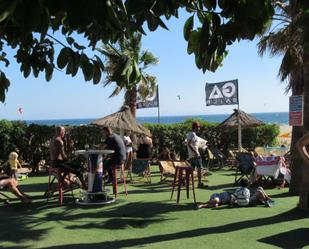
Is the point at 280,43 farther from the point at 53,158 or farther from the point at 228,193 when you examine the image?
the point at 53,158

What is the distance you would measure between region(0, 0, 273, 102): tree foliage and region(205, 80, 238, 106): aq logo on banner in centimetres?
1747

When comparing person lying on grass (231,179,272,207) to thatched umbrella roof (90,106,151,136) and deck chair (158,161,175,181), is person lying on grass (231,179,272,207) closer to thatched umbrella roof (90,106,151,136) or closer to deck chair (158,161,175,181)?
deck chair (158,161,175,181)

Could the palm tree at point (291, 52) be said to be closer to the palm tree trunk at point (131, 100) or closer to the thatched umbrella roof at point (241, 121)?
the thatched umbrella roof at point (241, 121)

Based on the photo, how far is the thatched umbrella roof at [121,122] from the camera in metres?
16.1

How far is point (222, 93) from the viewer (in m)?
21.2

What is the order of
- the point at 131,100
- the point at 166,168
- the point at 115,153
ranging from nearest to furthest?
the point at 115,153
the point at 166,168
the point at 131,100

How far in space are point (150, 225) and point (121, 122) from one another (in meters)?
8.59

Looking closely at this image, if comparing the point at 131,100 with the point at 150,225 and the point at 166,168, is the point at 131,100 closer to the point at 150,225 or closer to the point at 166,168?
the point at 166,168

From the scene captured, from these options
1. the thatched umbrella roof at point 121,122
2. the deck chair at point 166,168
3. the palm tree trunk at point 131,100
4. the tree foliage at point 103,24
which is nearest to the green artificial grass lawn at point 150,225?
the deck chair at point 166,168

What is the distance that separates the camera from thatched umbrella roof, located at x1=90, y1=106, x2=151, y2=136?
16.1m

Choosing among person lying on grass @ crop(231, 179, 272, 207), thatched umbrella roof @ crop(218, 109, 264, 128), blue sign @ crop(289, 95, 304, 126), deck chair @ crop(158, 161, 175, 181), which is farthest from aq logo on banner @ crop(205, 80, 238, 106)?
person lying on grass @ crop(231, 179, 272, 207)

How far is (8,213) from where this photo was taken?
916 cm

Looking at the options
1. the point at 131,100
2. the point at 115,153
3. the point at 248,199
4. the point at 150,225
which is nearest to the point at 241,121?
the point at 131,100

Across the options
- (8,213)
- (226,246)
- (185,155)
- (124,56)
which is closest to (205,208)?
(226,246)
